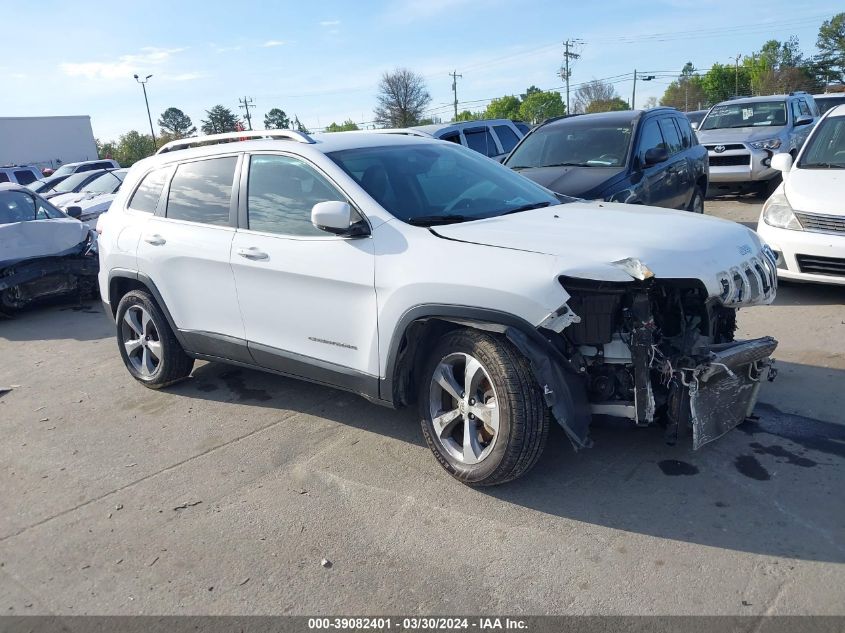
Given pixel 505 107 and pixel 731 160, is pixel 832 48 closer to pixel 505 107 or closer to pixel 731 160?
pixel 505 107

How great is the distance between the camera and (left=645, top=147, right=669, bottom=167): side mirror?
26.3 ft

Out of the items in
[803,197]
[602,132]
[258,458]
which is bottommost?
[258,458]

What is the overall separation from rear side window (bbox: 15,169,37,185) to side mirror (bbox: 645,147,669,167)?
2329 cm

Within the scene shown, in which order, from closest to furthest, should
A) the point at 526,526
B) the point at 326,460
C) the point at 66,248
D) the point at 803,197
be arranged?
1. the point at 526,526
2. the point at 326,460
3. the point at 803,197
4. the point at 66,248

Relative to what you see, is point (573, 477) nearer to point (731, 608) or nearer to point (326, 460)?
point (731, 608)

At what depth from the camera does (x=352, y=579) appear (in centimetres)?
A: 305

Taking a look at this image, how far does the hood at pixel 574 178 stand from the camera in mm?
7488

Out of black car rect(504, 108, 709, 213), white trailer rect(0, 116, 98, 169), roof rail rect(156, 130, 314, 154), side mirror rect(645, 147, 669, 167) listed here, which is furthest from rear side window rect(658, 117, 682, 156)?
white trailer rect(0, 116, 98, 169)

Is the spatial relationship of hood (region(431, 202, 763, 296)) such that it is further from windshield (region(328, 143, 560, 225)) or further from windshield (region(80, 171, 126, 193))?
→ windshield (region(80, 171, 126, 193))

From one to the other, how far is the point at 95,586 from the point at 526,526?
78.0 inches

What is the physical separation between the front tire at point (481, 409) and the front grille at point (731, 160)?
11.2 meters

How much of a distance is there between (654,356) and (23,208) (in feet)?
29.6

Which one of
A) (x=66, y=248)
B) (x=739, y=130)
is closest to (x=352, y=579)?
(x=66, y=248)

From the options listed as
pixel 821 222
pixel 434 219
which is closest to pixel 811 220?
pixel 821 222
